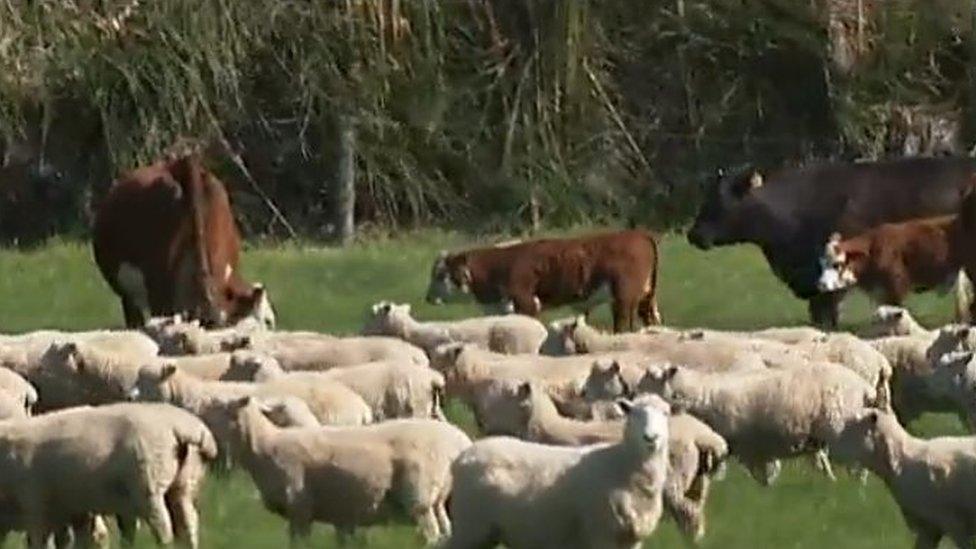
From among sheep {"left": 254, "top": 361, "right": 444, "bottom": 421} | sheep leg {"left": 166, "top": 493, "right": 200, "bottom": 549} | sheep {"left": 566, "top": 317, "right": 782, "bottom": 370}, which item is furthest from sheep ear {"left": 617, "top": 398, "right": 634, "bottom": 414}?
sheep {"left": 566, "top": 317, "right": 782, "bottom": 370}

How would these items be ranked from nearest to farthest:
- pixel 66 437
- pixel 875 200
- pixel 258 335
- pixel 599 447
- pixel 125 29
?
pixel 599 447, pixel 66 437, pixel 258 335, pixel 875 200, pixel 125 29

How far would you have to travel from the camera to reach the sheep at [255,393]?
46.6 ft

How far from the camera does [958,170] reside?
24.6 m

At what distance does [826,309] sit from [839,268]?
51 cm

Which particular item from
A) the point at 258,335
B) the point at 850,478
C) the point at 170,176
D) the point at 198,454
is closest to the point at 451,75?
the point at 170,176

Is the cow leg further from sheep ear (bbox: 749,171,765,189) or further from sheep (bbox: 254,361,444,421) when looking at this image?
sheep (bbox: 254,361,444,421)

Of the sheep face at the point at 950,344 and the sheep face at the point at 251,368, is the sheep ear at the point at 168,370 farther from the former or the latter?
the sheep face at the point at 950,344

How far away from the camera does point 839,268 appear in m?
21.4

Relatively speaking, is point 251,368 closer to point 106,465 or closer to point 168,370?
point 168,370

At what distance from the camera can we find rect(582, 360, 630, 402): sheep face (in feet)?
48.6

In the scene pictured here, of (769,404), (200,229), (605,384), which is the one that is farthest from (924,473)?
(200,229)

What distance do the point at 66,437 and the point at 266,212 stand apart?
18.9 meters

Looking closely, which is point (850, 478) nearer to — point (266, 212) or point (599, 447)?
point (599, 447)

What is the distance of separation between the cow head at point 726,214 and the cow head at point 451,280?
3559mm
